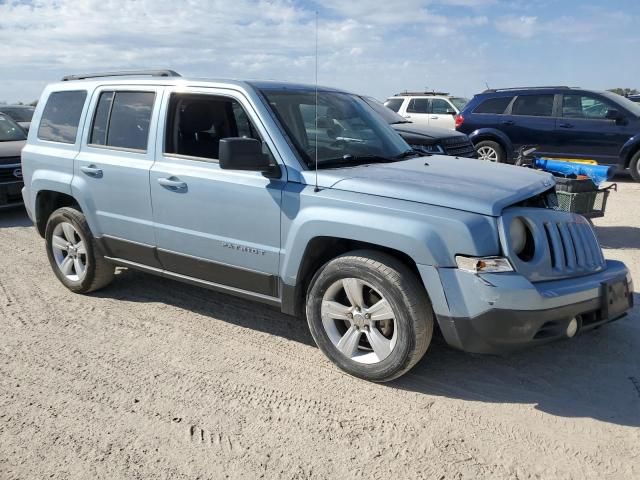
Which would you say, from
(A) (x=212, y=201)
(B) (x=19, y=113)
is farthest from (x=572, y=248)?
(B) (x=19, y=113)

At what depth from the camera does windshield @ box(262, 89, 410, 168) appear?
4.02 m

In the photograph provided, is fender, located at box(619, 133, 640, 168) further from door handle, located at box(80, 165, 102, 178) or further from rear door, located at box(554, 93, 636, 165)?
door handle, located at box(80, 165, 102, 178)

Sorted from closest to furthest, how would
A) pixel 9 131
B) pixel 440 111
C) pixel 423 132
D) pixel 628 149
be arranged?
1. pixel 423 132
2. pixel 9 131
3. pixel 628 149
4. pixel 440 111

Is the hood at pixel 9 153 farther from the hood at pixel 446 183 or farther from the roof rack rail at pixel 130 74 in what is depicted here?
the hood at pixel 446 183

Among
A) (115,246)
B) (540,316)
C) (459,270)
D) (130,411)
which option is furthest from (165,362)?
(540,316)

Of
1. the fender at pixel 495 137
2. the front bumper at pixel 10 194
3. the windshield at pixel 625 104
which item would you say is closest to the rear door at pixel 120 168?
the front bumper at pixel 10 194

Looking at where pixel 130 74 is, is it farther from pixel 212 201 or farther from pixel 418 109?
pixel 418 109

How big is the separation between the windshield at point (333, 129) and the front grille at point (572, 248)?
1360mm

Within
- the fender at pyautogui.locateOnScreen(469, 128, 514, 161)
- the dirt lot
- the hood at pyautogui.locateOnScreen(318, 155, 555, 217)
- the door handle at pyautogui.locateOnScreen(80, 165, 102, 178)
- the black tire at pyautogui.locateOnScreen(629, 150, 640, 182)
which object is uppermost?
the hood at pyautogui.locateOnScreen(318, 155, 555, 217)

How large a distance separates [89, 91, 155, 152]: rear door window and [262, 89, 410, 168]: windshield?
110 centimetres

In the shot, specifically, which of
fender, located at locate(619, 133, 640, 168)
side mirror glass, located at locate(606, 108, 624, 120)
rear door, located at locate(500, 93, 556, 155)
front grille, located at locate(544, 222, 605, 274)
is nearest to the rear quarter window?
rear door, located at locate(500, 93, 556, 155)

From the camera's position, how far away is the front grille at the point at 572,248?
3406mm

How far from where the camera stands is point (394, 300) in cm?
339

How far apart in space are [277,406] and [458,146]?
618cm
